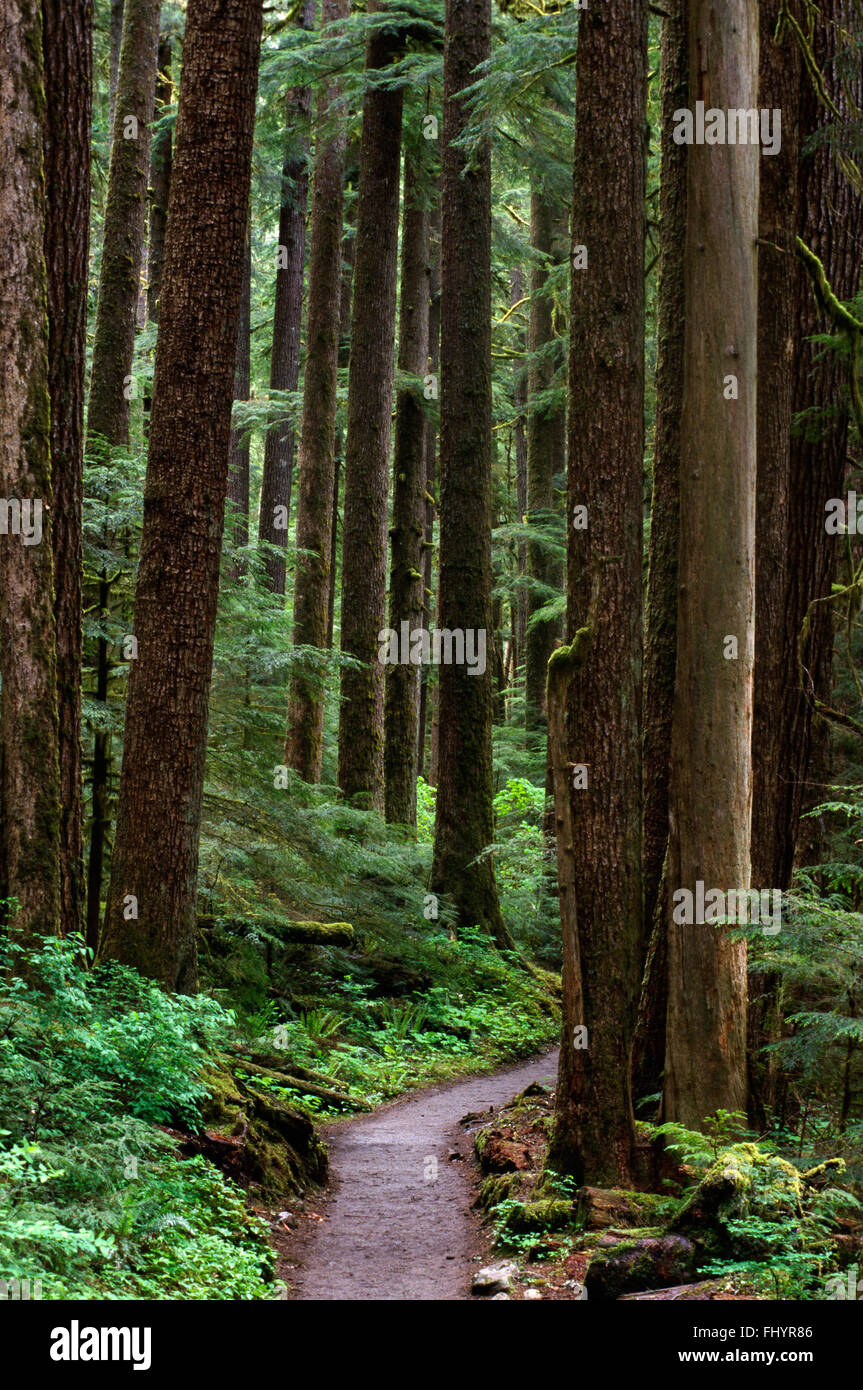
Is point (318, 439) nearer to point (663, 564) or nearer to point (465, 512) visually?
point (465, 512)

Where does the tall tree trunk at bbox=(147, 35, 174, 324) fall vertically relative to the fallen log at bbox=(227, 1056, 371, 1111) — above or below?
above

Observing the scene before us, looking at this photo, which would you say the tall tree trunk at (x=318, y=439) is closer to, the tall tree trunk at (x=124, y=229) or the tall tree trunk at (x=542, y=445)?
the tall tree trunk at (x=124, y=229)

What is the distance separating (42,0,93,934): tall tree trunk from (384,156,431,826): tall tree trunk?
10510 mm

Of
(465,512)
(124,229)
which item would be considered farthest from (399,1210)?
(124,229)

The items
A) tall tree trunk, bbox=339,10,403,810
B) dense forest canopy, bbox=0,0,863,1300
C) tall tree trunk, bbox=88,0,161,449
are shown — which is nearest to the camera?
dense forest canopy, bbox=0,0,863,1300

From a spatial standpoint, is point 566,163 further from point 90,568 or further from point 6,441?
point 6,441

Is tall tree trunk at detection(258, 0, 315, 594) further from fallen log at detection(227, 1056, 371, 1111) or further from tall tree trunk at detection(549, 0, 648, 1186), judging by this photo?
tall tree trunk at detection(549, 0, 648, 1186)

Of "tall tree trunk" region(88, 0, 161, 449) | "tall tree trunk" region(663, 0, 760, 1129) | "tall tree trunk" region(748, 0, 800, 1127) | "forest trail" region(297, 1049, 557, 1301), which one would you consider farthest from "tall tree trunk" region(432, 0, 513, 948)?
"tall tree trunk" region(663, 0, 760, 1129)

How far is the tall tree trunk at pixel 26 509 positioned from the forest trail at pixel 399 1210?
8.07 feet

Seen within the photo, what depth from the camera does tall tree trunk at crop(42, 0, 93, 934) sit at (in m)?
7.16

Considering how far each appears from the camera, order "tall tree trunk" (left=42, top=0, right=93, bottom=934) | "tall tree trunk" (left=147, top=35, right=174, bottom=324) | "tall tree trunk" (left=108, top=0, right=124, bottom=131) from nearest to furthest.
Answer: "tall tree trunk" (left=42, top=0, right=93, bottom=934), "tall tree trunk" (left=147, top=35, right=174, bottom=324), "tall tree trunk" (left=108, top=0, right=124, bottom=131)

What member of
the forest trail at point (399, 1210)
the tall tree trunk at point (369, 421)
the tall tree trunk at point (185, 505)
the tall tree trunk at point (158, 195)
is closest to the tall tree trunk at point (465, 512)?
the tall tree trunk at point (369, 421)

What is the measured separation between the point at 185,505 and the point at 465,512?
705 cm

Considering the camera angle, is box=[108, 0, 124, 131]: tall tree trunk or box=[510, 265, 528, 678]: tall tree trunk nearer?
box=[108, 0, 124, 131]: tall tree trunk
